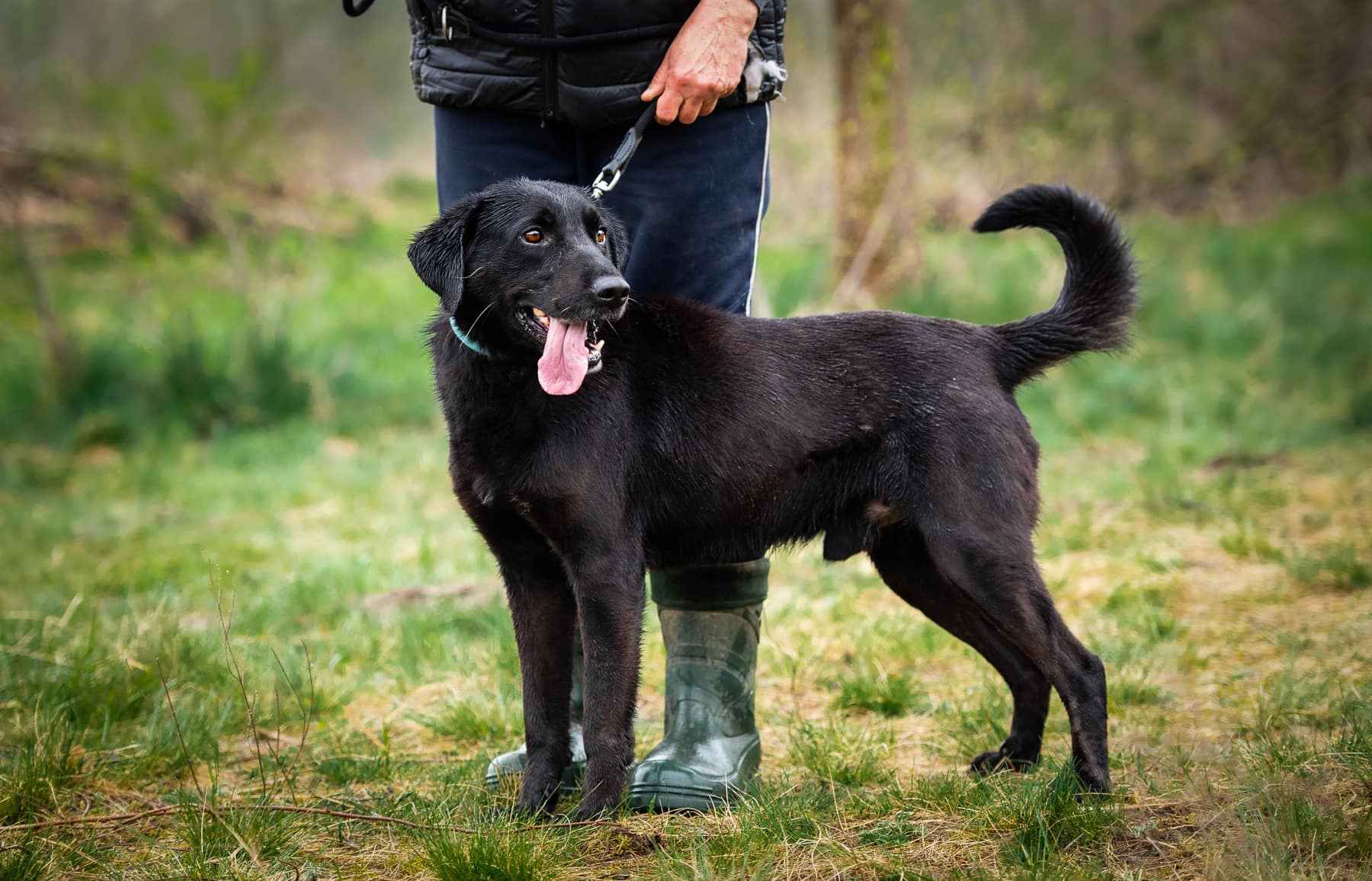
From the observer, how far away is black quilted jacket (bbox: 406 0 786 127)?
2666mm

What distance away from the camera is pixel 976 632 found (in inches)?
116

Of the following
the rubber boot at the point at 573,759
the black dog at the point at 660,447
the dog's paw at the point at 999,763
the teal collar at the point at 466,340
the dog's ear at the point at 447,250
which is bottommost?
the dog's paw at the point at 999,763

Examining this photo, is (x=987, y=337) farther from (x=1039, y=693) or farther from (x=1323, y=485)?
(x=1323, y=485)

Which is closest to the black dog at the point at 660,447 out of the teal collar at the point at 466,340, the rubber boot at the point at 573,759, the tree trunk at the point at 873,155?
the teal collar at the point at 466,340

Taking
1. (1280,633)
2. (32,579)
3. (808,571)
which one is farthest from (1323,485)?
(32,579)

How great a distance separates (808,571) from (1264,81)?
31.5 ft

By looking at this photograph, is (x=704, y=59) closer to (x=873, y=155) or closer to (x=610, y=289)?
(x=610, y=289)

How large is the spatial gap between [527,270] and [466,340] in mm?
200

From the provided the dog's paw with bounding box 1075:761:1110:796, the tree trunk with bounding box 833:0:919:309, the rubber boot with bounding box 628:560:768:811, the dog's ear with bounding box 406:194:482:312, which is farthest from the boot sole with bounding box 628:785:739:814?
the tree trunk with bounding box 833:0:919:309

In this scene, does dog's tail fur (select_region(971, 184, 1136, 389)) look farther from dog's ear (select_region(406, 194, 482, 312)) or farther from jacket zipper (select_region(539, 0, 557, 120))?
dog's ear (select_region(406, 194, 482, 312))

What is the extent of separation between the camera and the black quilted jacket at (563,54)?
2666 mm

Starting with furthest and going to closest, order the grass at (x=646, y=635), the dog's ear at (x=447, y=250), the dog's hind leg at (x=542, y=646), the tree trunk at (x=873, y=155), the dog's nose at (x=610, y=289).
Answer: the tree trunk at (x=873, y=155) < the dog's hind leg at (x=542, y=646) < the dog's ear at (x=447, y=250) < the dog's nose at (x=610, y=289) < the grass at (x=646, y=635)

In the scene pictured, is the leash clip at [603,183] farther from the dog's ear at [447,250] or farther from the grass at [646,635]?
the grass at [646,635]

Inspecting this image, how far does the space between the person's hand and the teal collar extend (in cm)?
62
